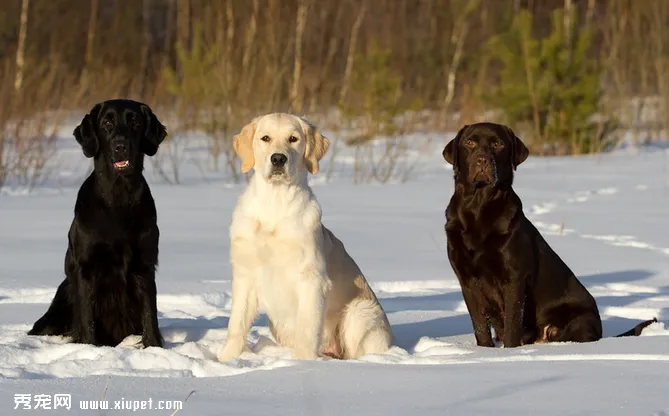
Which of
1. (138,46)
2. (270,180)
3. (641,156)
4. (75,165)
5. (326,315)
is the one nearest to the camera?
(270,180)

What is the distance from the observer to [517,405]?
294 cm

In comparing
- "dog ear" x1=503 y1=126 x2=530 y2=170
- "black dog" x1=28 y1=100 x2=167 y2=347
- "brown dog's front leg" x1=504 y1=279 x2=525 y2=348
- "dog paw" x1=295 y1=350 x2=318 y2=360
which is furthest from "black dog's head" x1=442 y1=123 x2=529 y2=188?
"black dog" x1=28 y1=100 x2=167 y2=347

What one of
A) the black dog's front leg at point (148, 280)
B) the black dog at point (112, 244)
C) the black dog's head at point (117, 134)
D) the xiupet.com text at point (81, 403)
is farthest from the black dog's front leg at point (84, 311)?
the xiupet.com text at point (81, 403)

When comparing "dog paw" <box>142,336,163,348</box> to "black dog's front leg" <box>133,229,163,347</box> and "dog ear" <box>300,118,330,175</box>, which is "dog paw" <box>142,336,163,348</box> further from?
"dog ear" <box>300,118,330,175</box>

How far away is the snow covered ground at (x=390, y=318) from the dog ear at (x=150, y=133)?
0.85 metres

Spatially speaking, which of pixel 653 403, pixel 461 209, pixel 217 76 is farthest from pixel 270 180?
pixel 217 76

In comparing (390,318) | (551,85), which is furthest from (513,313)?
(551,85)

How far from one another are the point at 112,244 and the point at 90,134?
1.77 ft

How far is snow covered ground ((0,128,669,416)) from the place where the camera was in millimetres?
3021

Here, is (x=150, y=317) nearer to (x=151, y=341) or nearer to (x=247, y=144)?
(x=151, y=341)

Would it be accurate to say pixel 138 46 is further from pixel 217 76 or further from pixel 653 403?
pixel 653 403

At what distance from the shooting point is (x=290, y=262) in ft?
13.5

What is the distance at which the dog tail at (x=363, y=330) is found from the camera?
4305mm

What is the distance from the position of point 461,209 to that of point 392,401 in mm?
1670
